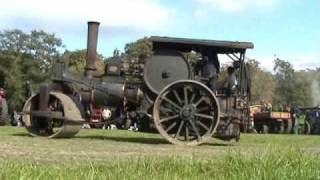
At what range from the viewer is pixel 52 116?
1536 cm

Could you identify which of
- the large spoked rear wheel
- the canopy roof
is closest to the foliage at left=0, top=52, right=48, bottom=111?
the canopy roof

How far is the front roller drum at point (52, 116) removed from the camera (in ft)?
50.2

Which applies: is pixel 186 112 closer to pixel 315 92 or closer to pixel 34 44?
pixel 34 44

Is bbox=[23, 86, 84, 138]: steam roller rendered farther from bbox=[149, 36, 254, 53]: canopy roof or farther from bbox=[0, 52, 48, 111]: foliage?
bbox=[0, 52, 48, 111]: foliage

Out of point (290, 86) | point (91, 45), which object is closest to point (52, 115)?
point (91, 45)

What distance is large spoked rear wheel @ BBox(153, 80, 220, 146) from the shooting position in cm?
1487

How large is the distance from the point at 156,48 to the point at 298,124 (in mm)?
25388

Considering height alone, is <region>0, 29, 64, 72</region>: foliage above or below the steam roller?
above

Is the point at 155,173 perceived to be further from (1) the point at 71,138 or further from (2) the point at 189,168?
(1) the point at 71,138

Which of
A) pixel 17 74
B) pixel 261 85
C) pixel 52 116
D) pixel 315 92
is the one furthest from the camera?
pixel 315 92

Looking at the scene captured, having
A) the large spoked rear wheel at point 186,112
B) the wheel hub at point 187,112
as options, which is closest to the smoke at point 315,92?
the large spoked rear wheel at point 186,112

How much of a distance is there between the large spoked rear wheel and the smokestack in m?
2.19

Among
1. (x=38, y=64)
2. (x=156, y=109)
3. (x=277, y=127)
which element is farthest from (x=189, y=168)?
(x=38, y=64)

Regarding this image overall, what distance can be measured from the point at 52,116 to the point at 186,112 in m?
3.07
